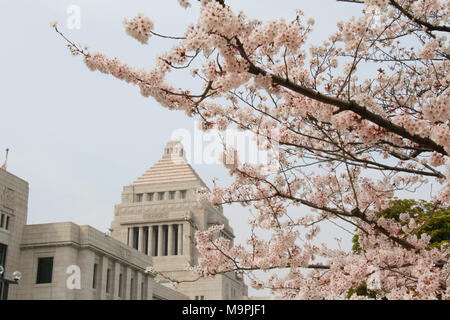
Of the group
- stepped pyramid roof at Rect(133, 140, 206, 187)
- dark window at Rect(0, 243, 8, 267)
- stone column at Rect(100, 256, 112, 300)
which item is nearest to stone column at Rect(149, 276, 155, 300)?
stone column at Rect(100, 256, 112, 300)

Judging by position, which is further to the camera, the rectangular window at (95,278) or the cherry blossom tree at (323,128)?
the rectangular window at (95,278)

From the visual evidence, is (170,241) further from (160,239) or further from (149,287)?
(149,287)

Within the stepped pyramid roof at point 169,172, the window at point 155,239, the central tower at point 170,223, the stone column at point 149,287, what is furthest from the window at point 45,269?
the stepped pyramid roof at point 169,172

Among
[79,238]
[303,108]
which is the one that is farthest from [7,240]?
[303,108]

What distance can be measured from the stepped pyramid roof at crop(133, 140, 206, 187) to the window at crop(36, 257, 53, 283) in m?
36.9

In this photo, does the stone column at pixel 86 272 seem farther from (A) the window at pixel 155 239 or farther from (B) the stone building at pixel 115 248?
(A) the window at pixel 155 239

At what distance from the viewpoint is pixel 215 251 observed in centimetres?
861

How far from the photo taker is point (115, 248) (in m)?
48.0

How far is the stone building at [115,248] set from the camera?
40.1m

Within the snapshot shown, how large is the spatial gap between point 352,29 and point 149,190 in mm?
73716

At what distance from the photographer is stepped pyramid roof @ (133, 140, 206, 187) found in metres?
79.2

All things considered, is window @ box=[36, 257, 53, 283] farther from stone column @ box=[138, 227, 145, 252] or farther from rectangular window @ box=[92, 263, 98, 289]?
stone column @ box=[138, 227, 145, 252]

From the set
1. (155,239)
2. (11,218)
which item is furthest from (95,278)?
(155,239)
